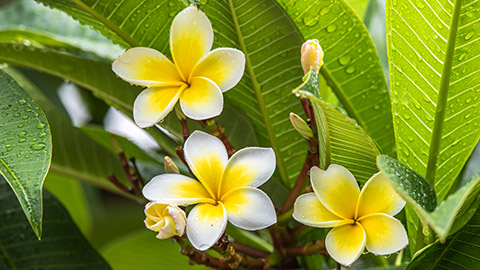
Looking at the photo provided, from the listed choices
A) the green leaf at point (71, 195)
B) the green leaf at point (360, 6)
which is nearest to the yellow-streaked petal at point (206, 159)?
the green leaf at point (360, 6)

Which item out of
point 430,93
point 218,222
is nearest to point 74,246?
point 218,222

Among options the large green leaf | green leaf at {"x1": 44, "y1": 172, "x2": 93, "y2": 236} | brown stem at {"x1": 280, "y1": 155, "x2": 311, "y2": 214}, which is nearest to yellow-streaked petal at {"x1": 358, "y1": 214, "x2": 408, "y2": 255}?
brown stem at {"x1": 280, "y1": 155, "x2": 311, "y2": 214}

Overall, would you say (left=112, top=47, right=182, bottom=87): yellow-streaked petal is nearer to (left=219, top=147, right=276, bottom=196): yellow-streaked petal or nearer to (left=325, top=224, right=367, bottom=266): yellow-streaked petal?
(left=219, top=147, right=276, bottom=196): yellow-streaked petal

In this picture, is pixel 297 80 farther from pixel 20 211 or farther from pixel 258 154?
pixel 20 211

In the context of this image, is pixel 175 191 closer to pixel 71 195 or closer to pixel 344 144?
pixel 344 144

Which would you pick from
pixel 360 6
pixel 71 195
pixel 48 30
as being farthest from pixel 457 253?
pixel 71 195

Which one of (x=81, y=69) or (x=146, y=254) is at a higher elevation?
(x=81, y=69)
